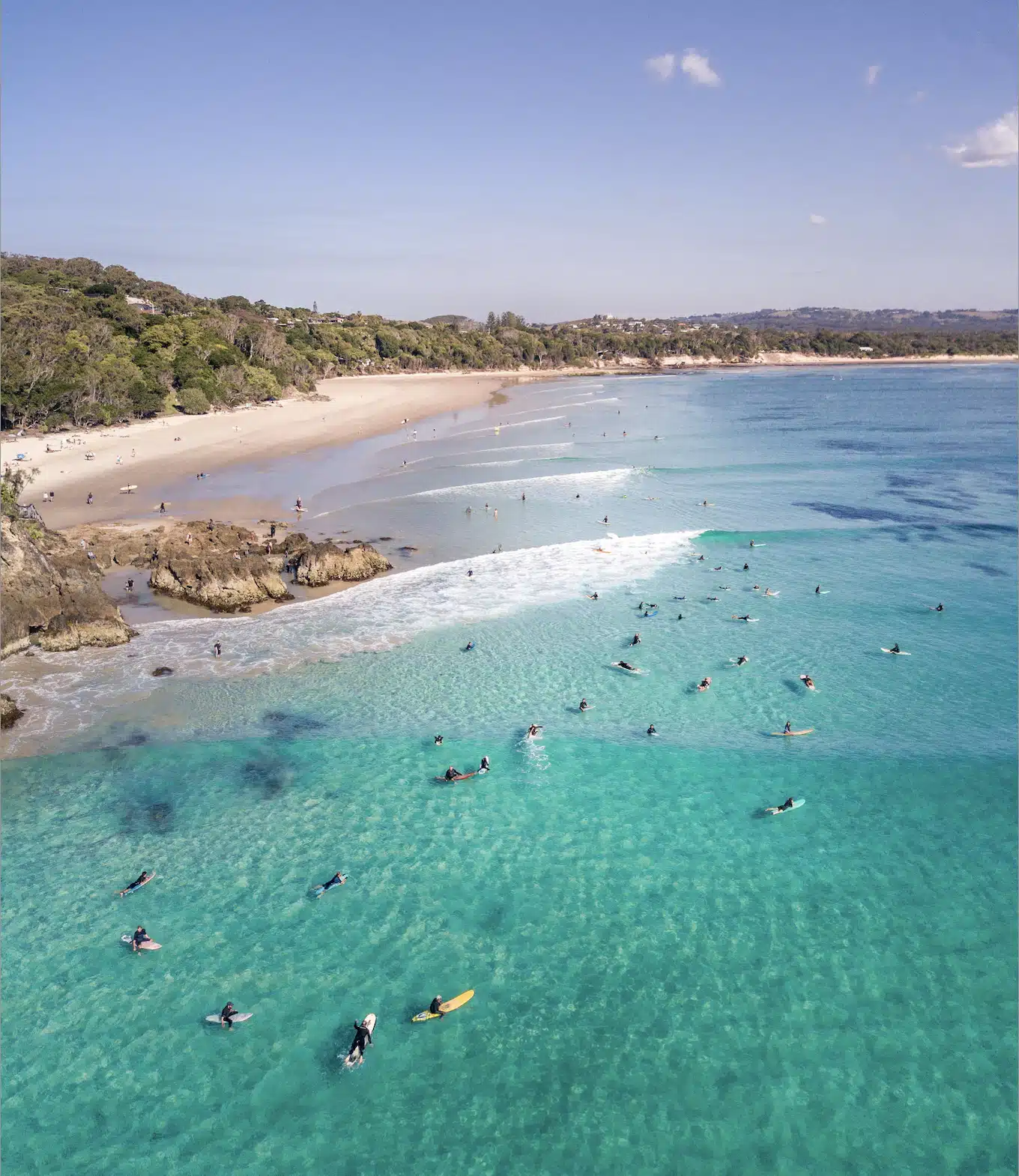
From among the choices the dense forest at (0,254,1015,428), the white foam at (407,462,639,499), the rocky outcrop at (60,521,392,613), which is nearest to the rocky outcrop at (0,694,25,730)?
the rocky outcrop at (60,521,392,613)

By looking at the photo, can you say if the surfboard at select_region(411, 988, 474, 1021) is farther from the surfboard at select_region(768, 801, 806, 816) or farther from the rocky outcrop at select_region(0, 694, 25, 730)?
the rocky outcrop at select_region(0, 694, 25, 730)

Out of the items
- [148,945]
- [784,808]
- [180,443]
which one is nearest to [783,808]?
[784,808]

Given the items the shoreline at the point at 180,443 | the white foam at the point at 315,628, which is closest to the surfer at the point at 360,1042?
the white foam at the point at 315,628

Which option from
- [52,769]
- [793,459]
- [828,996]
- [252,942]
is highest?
[793,459]

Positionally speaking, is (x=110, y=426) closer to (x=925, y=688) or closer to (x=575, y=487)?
(x=575, y=487)

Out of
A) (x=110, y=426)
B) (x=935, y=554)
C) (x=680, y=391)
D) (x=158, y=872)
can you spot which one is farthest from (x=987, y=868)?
(x=680, y=391)

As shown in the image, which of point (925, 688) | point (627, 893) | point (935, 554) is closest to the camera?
point (627, 893)

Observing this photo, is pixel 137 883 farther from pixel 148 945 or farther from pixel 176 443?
pixel 176 443

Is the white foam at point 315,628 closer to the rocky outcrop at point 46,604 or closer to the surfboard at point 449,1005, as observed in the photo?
the rocky outcrop at point 46,604
